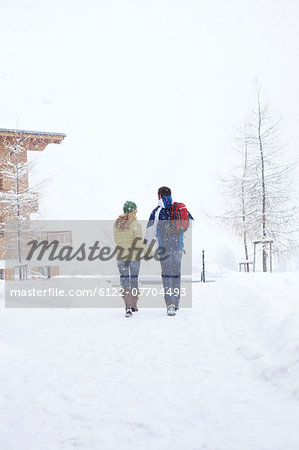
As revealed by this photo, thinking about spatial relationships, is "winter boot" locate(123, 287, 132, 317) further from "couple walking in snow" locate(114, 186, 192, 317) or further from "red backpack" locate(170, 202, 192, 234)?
"red backpack" locate(170, 202, 192, 234)

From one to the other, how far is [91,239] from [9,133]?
18.7 m

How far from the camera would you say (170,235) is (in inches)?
263

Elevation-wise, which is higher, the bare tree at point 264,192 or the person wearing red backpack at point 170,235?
the bare tree at point 264,192

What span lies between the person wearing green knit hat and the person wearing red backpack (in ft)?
1.03

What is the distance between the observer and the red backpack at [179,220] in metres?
6.55

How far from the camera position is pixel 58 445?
2.21 meters

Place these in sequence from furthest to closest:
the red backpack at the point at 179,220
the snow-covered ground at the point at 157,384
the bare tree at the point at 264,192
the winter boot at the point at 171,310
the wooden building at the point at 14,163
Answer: the wooden building at the point at 14,163 → the bare tree at the point at 264,192 → the red backpack at the point at 179,220 → the winter boot at the point at 171,310 → the snow-covered ground at the point at 157,384

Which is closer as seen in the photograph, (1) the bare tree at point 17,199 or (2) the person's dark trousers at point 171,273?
(2) the person's dark trousers at point 171,273

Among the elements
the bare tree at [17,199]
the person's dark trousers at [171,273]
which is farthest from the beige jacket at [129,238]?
the bare tree at [17,199]

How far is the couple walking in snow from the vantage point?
6.60 metres

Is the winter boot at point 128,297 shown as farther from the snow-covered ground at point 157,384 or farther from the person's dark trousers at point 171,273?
the snow-covered ground at point 157,384

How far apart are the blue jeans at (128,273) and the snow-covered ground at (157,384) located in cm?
103

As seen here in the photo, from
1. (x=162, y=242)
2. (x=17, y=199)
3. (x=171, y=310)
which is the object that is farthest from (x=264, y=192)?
(x=171, y=310)

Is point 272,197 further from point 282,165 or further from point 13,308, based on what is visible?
point 13,308
